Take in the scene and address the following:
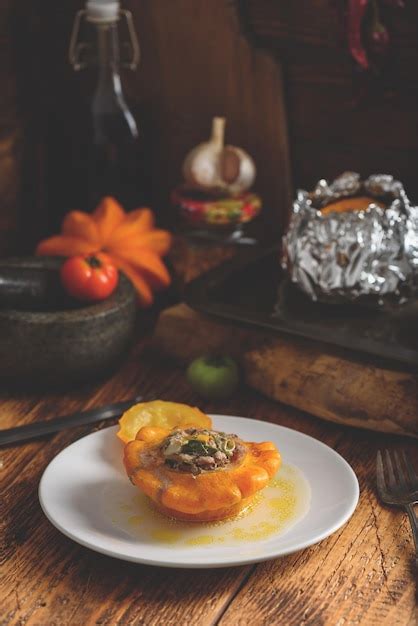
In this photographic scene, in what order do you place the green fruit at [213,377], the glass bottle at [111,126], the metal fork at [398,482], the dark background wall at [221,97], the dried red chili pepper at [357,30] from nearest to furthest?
the metal fork at [398,482]
the green fruit at [213,377]
the dried red chili pepper at [357,30]
the dark background wall at [221,97]
the glass bottle at [111,126]

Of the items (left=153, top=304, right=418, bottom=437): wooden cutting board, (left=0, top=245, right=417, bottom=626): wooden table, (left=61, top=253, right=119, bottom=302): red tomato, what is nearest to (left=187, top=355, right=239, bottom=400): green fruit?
(left=153, top=304, right=418, bottom=437): wooden cutting board

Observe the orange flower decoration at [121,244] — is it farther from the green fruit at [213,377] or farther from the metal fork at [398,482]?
the metal fork at [398,482]

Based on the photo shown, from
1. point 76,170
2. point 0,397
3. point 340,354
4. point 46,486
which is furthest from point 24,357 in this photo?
point 76,170

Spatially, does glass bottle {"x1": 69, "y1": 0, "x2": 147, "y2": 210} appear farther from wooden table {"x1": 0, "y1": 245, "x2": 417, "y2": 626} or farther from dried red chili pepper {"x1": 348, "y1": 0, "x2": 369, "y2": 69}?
wooden table {"x1": 0, "y1": 245, "x2": 417, "y2": 626}

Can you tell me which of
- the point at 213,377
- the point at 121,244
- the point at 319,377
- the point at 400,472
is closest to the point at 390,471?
the point at 400,472

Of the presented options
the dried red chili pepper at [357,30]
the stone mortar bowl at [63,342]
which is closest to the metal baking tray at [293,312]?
the stone mortar bowl at [63,342]
